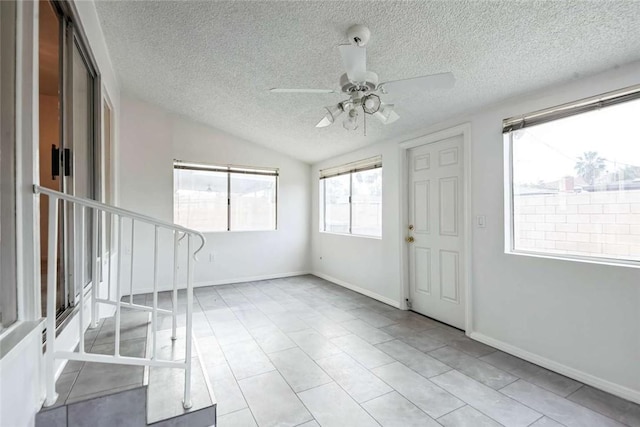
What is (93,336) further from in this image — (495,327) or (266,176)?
(266,176)

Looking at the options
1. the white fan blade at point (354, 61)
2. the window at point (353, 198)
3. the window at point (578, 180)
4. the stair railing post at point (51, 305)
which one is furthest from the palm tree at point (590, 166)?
the stair railing post at point (51, 305)

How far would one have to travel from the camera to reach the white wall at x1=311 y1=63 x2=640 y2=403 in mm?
2033

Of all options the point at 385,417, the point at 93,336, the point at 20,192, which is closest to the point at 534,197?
the point at 385,417

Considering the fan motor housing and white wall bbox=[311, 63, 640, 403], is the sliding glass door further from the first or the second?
white wall bbox=[311, 63, 640, 403]

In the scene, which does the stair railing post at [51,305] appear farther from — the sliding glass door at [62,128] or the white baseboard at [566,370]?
the white baseboard at [566,370]

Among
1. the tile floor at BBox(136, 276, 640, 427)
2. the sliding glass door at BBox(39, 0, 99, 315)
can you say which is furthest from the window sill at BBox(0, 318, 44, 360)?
the tile floor at BBox(136, 276, 640, 427)

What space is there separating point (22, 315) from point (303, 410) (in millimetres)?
1548

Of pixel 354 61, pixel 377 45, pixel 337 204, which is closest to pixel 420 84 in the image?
pixel 354 61

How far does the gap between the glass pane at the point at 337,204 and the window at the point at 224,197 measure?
38.0 inches

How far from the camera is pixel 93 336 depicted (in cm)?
217

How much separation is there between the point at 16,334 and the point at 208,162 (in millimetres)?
4070

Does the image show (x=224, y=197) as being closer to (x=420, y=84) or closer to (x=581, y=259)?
(x=420, y=84)

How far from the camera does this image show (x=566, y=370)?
7.54 ft

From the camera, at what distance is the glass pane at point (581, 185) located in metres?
2.06
